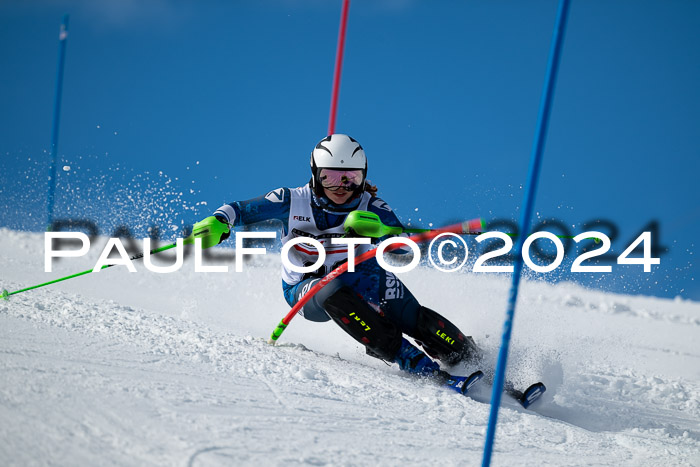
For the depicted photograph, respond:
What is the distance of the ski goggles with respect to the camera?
12.8 feet

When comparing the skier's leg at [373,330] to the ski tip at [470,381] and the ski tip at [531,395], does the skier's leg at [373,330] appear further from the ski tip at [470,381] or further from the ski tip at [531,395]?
the ski tip at [531,395]

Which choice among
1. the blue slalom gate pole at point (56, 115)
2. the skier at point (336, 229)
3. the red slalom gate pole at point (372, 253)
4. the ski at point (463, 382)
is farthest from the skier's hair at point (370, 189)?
the blue slalom gate pole at point (56, 115)

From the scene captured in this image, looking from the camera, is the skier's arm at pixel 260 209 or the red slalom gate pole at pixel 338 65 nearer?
the skier's arm at pixel 260 209

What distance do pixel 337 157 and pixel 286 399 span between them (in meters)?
1.77

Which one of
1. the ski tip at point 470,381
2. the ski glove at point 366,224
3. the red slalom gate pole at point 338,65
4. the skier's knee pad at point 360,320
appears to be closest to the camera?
the ski tip at point 470,381

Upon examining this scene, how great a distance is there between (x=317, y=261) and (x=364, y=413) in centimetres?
150

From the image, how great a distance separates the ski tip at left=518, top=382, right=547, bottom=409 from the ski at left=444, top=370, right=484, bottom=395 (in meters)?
0.26

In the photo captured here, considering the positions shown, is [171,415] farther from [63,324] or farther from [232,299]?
[232,299]

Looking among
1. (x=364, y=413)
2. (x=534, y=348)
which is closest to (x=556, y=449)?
(x=364, y=413)

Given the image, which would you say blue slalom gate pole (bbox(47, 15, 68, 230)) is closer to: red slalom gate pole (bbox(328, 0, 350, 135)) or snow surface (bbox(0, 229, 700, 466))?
snow surface (bbox(0, 229, 700, 466))

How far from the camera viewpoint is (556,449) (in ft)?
8.75

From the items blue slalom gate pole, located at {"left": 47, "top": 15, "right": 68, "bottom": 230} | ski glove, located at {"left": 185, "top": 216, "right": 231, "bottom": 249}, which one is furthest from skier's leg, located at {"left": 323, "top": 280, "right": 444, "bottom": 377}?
blue slalom gate pole, located at {"left": 47, "top": 15, "right": 68, "bottom": 230}

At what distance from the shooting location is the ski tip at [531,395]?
334 cm

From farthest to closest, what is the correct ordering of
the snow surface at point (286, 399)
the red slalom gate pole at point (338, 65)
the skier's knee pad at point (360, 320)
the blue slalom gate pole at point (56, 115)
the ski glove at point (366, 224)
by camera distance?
the blue slalom gate pole at point (56, 115)
the red slalom gate pole at point (338, 65)
the ski glove at point (366, 224)
the skier's knee pad at point (360, 320)
the snow surface at point (286, 399)
